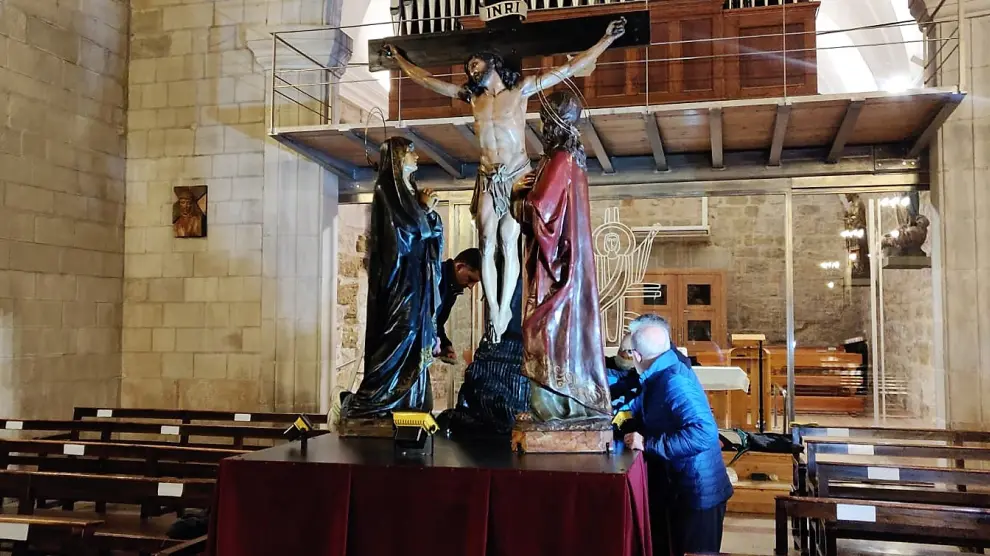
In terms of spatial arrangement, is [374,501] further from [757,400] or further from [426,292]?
[757,400]

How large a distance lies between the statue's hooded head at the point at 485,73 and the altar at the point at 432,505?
1969 mm

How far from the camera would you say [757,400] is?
7.43 metres

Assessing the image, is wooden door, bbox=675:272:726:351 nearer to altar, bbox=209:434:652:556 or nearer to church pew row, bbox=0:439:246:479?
church pew row, bbox=0:439:246:479

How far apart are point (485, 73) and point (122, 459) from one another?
291 centimetres

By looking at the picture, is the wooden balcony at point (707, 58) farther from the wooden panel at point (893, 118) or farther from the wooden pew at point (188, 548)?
the wooden pew at point (188, 548)

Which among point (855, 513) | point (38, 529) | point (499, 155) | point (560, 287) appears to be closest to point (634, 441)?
point (560, 287)

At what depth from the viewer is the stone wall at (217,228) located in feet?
24.4

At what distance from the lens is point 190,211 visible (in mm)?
7789

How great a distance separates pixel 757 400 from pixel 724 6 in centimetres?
367

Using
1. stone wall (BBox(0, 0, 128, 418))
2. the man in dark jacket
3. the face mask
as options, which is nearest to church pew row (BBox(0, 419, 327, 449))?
stone wall (BBox(0, 0, 128, 418))

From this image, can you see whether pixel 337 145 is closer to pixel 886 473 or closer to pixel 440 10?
pixel 440 10

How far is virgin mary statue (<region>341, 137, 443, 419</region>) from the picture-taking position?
11.7 feet

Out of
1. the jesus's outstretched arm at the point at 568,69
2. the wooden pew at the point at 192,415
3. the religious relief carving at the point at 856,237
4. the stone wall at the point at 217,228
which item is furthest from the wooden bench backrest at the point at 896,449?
the stone wall at the point at 217,228

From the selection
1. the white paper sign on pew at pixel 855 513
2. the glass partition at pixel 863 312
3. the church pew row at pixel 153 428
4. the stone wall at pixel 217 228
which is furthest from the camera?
the stone wall at pixel 217 228
